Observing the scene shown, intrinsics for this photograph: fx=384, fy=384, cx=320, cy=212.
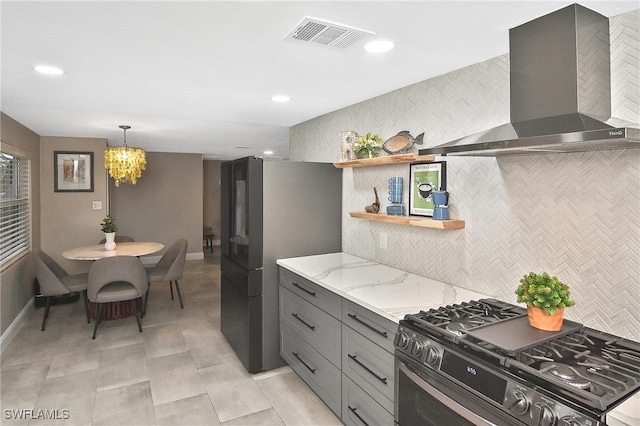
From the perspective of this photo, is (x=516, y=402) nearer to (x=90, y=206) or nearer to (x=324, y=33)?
(x=324, y=33)

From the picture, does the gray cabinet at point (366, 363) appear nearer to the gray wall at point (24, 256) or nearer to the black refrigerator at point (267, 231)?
the black refrigerator at point (267, 231)

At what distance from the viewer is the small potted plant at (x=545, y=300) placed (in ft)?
5.32

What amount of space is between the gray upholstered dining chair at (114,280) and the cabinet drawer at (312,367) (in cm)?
186

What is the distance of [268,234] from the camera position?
3.22m

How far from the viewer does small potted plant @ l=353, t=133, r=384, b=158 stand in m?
2.99

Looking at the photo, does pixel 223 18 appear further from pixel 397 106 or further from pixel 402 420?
pixel 402 420

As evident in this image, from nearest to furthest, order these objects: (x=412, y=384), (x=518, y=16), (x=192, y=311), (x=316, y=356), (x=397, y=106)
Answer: (x=518, y=16) → (x=412, y=384) → (x=316, y=356) → (x=397, y=106) → (x=192, y=311)

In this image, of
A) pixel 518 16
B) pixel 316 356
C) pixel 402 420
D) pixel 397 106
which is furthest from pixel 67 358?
pixel 518 16

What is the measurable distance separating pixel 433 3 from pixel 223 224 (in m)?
2.81

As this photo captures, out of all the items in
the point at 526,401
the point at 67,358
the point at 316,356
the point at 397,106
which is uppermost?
the point at 397,106

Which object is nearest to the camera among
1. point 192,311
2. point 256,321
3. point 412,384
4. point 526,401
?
point 526,401

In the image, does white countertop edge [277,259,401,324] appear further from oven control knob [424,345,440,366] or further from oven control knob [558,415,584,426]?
oven control knob [558,415,584,426]

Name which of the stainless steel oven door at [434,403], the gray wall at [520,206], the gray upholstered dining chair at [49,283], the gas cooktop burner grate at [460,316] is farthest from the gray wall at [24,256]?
the gas cooktop burner grate at [460,316]

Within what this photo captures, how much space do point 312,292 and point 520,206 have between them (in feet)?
4.74
